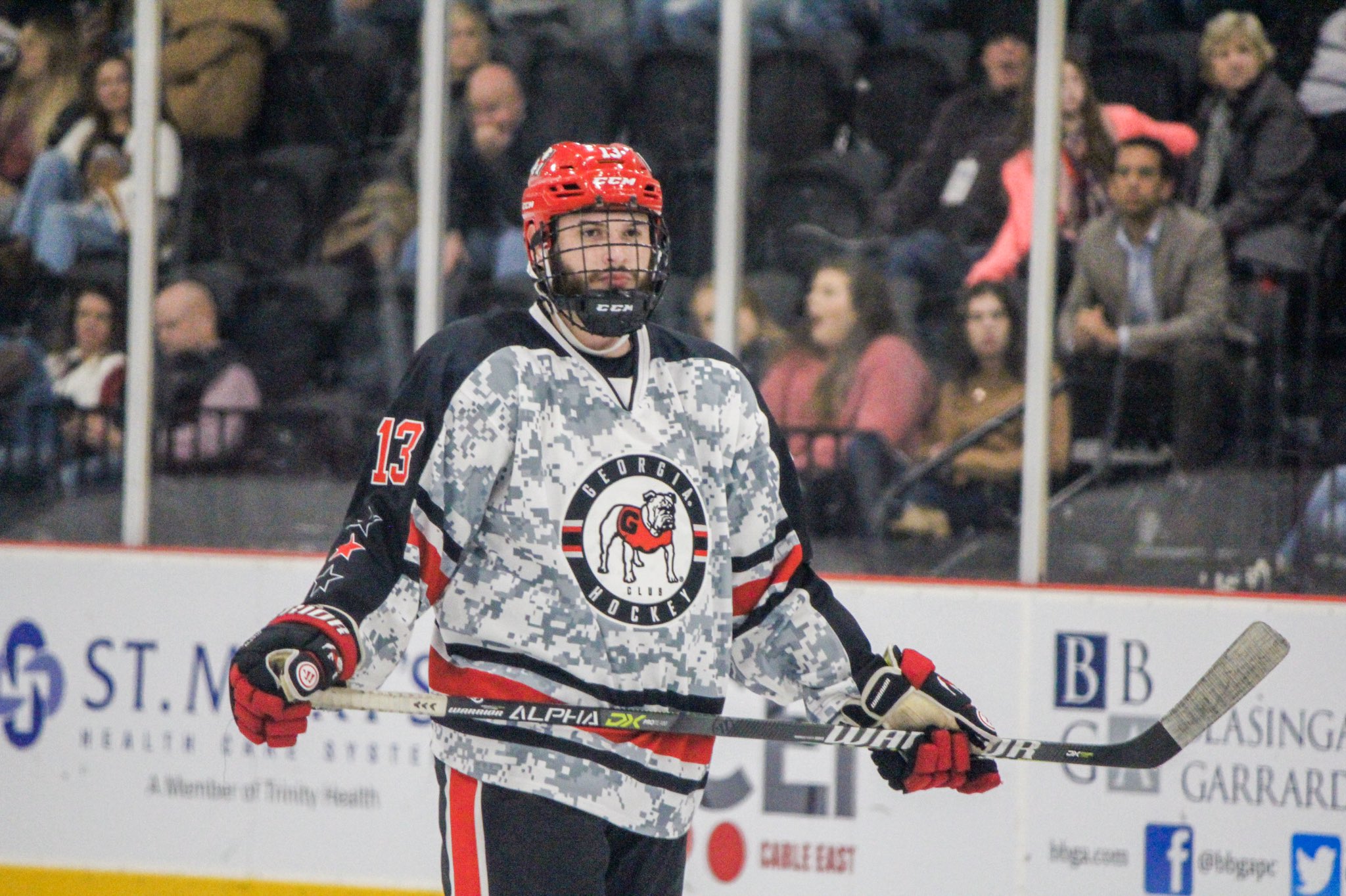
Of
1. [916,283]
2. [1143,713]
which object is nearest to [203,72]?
[916,283]

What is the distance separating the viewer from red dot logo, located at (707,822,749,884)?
→ 330cm

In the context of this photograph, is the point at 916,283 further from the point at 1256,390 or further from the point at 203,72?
the point at 203,72

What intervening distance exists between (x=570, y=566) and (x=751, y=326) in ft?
5.19

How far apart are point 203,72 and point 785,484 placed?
2113mm

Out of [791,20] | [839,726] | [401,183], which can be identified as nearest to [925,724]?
[839,726]

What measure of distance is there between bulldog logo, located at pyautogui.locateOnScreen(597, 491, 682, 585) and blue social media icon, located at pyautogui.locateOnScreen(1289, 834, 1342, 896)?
1.59 metres

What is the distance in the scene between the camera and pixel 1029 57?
3.32 m

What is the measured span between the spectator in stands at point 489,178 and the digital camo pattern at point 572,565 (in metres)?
1.59

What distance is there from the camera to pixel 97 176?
3752mm

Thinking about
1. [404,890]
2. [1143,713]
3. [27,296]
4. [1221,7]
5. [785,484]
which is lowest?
[404,890]

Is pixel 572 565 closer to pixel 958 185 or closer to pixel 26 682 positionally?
pixel 958 185

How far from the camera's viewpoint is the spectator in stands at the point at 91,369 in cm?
375

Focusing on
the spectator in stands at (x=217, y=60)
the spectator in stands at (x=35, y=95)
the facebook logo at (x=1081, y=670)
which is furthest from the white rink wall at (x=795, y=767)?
the spectator in stands at (x=217, y=60)

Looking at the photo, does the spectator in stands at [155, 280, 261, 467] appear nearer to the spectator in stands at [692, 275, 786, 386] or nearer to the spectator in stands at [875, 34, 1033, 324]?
the spectator in stands at [692, 275, 786, 386]
